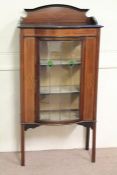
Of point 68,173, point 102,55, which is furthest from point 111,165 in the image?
point 102,55

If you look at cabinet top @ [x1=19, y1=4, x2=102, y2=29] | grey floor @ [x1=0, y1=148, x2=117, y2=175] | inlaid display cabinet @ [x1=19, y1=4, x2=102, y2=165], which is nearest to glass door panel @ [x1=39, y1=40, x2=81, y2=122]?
inlaid display cabinet @ [x1=19, y1=4, x2=102, y2=165]

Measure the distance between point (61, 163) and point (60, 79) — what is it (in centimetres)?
70

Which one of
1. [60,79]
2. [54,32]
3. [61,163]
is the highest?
[54,32]

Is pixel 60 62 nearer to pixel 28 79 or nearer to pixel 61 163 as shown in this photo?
pixel 28 79

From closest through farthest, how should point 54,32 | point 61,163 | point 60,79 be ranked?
point 54,32
point 60,79
point 61,163

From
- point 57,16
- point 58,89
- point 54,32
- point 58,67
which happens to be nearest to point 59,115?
point 58,89

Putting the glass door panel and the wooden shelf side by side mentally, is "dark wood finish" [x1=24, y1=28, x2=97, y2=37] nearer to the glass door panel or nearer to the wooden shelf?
the glass door panel

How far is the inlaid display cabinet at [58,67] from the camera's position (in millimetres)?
2312

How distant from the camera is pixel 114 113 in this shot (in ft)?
9.27

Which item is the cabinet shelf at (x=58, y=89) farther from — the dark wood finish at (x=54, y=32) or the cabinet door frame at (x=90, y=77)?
the dark wood finish at (x=54, y=32)

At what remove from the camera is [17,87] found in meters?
2.66

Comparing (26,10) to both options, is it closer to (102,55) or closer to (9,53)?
Result: (9,53)

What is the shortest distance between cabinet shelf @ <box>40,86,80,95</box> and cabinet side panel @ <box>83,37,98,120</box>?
96mm

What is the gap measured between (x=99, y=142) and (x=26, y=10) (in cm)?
133
